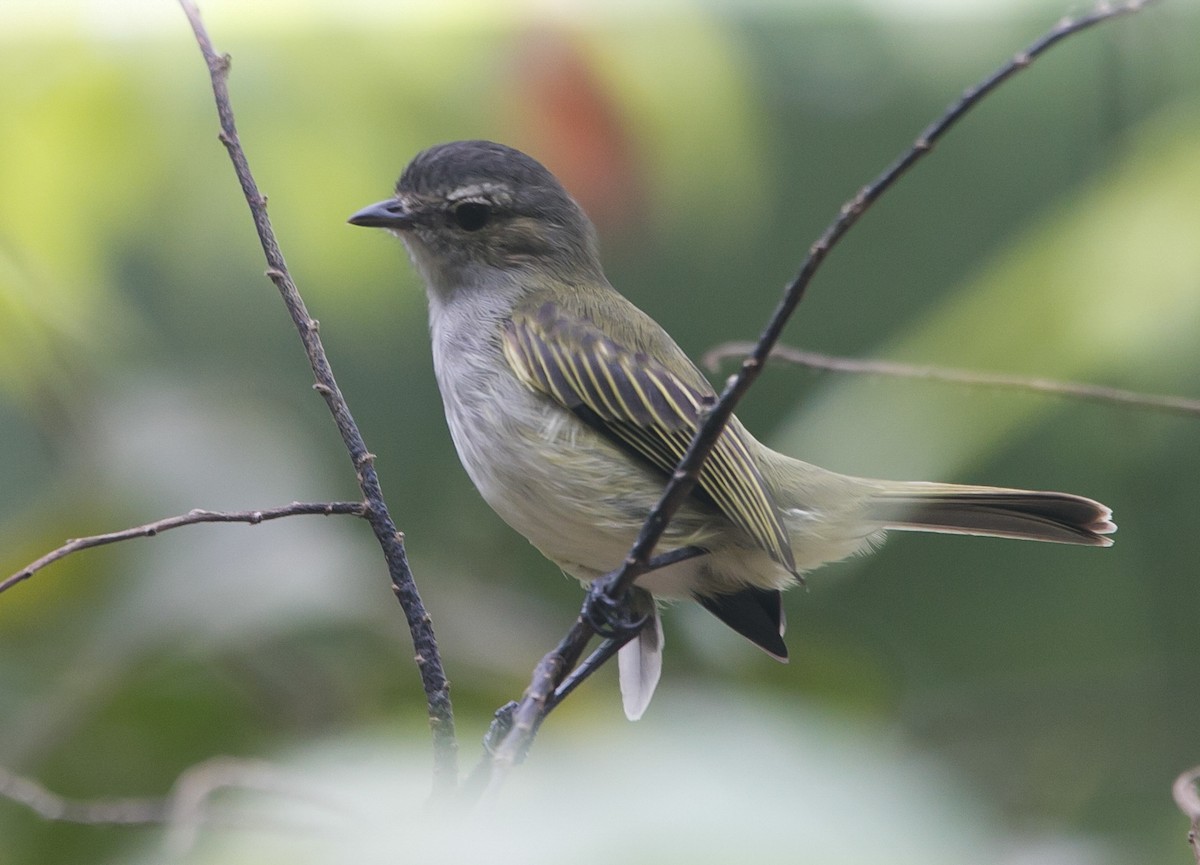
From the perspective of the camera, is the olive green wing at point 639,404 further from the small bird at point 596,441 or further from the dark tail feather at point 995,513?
the dark tail feather at point 995,513

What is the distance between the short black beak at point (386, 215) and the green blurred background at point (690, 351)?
2.15ft

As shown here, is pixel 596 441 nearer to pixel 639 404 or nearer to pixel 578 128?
pixel 639 404

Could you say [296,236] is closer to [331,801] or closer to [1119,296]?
[1119,296]

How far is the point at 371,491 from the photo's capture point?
48.8 inches

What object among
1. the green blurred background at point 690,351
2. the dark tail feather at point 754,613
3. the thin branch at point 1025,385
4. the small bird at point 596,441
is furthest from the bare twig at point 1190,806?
the dark tail feather at point 754,613

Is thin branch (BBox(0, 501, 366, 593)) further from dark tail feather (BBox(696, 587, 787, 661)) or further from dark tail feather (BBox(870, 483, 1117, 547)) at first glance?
dark tail feather (BBox(870, 483, 1117, 547))

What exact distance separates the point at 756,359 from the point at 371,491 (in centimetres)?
43

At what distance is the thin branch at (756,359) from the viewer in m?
0.93

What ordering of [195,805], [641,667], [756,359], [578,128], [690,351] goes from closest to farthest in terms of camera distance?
[756,359]
[195,805]
[641,667]
[578,128]
[690,351]

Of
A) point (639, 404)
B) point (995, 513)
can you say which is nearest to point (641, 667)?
point (639, 404)

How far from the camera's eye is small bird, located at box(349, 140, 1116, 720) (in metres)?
1.84

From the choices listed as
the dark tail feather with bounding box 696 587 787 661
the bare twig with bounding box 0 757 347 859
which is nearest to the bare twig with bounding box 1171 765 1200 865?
the dark tail feather with bounding box 696 587 787 661

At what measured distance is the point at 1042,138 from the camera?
177 inches

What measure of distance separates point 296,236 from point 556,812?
306 cm
